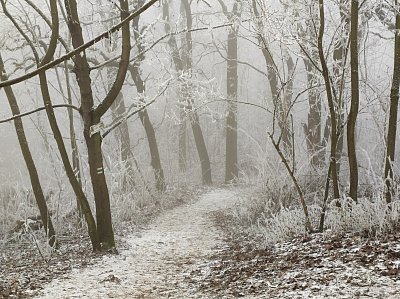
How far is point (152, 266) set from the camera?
6004mm

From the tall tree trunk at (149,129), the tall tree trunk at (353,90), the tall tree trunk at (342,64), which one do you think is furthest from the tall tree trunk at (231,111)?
the tall tree trunk at (353,90)

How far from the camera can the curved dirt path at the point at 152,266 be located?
4836mm

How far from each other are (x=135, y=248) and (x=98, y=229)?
27.8 inches

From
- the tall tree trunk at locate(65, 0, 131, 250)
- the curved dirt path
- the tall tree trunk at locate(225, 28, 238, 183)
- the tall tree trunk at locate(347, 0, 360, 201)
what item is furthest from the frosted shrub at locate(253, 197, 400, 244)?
the tall tree trunk at locate(225, 28, 238, 183)

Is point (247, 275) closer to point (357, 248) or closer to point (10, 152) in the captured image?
point (357, 248)

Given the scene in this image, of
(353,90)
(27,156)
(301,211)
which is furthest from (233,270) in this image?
(27,156)

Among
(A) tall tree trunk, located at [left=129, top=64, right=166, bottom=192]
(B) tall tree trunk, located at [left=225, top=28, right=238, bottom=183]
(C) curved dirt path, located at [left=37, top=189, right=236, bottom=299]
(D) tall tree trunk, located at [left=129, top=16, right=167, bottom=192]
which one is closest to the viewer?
(C) curved dirt path, located at [left=37, top=189, right=236, bottom=299]

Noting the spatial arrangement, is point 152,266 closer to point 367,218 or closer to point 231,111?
point 367,218

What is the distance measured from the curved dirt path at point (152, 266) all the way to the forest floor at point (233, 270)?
1 cm

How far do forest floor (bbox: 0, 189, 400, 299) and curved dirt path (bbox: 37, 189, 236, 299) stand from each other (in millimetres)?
11

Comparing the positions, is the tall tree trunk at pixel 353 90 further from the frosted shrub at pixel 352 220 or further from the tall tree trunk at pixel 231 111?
the tall tree trunk at pixel 231 111

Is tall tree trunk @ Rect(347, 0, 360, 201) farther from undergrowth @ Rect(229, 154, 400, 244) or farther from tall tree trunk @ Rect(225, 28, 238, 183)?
tall tree trunk @ Rect(225, 28, 238, 183)

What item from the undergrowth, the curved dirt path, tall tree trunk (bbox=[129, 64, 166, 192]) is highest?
tall tree trunk (bbox=[129, 64, 166, 192])

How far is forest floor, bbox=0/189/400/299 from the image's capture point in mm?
3852
